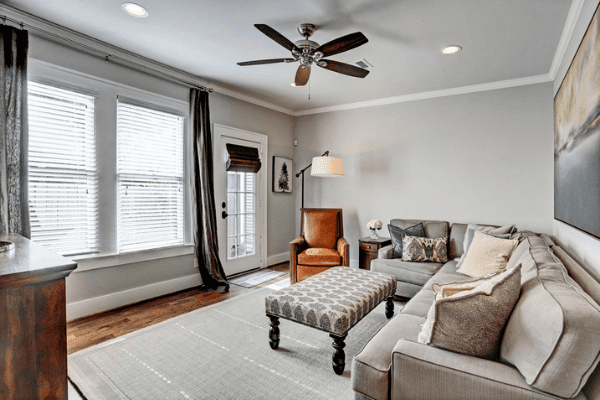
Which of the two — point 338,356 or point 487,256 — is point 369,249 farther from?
point 338,356

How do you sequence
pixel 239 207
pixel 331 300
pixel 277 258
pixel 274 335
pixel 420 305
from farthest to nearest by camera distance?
pixel 277 258
pixel 239 207
pixel 274 335
pixel 331 300
pixel 420 305

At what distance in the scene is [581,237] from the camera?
210 cm

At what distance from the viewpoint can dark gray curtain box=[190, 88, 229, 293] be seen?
3.78 metres

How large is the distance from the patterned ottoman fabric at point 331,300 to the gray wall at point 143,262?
6.10 ft

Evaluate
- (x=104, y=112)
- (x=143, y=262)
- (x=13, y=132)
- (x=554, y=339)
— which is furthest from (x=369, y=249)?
(x=13, y=132)

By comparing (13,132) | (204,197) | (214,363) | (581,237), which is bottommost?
(214,363)

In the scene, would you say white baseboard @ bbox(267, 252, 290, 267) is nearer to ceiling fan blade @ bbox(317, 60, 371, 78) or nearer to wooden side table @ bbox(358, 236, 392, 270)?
wooden side table @ bbox(358, 236, 392, 270)

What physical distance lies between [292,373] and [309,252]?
1918 mm

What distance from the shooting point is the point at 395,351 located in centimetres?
128

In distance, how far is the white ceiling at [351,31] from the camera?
2.29 m

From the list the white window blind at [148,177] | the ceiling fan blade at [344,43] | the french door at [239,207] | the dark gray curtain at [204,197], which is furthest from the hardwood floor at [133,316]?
the ceiling fan blade at [344,43]

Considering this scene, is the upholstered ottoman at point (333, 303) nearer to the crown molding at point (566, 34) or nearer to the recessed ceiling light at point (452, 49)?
the recessed ceiling light at point (452, 49)

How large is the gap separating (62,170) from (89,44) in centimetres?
122

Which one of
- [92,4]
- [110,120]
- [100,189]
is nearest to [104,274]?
[100,189]
